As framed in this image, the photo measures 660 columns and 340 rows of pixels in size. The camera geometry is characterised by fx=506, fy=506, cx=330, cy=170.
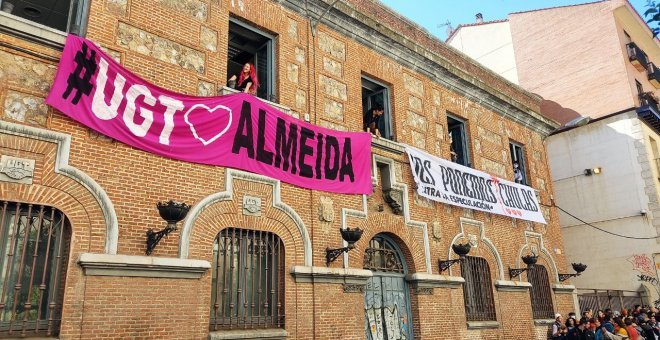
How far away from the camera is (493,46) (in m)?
29.9

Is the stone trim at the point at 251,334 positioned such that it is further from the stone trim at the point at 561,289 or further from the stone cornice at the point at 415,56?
the stone trim at the point at 561,289

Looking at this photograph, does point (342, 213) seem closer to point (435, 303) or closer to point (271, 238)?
point (271, 238)

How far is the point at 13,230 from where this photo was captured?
23.2 ft

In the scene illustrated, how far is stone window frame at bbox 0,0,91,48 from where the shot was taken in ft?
24.5

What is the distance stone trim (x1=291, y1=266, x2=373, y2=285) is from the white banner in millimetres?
3141

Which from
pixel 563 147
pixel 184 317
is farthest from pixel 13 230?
pixel 563 147

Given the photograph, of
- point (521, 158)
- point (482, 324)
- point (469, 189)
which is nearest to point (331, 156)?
point (469, 189)

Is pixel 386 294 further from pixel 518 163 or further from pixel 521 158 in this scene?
pixel 521 158

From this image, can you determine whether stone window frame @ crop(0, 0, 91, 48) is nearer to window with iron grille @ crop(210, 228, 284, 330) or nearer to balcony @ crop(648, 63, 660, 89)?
window with iron grille @ crop(210, 228, 284, 330)

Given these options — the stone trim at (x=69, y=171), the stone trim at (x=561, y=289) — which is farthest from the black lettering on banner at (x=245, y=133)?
the stone trim at (x=561, y=289)

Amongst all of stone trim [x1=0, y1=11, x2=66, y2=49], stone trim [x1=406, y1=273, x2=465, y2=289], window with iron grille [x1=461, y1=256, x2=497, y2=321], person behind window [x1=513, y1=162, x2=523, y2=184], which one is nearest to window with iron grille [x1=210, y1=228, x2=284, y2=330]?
stone trim [x1=406, y1=273, x2=465, y2=289]

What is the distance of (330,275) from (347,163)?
2.68 m

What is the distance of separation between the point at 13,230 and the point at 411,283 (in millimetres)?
8679

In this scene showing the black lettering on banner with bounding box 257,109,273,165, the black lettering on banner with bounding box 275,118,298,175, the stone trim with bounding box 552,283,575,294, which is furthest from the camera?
the stone trim with bounding box 552,283,575,294
